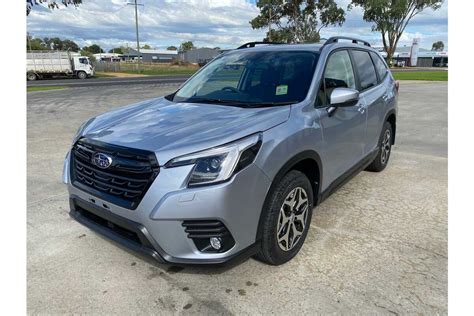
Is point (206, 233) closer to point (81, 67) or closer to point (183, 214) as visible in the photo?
point (183, 214)

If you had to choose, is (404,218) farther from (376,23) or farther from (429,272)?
(376,23)

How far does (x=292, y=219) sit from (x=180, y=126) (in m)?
1.17

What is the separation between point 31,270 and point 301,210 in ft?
7.49

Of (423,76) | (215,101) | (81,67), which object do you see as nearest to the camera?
(215,101)

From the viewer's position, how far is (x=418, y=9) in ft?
154

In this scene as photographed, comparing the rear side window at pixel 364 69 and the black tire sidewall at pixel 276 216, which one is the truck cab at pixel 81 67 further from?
the black tire sidewall at pixel 276 216

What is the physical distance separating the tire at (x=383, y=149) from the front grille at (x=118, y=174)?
3.63m

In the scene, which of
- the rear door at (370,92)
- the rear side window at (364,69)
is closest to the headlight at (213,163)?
the rear door at (370,92)

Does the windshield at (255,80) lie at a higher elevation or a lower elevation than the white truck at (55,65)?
lower

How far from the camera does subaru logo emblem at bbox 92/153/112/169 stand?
2.52m

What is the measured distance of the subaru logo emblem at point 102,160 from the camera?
252cm

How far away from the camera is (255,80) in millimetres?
3541

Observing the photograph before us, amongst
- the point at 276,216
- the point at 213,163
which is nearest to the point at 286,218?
the point at 276,216

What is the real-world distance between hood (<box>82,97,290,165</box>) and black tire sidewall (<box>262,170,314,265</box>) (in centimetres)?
46
